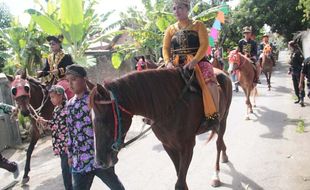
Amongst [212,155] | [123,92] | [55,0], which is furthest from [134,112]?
[55,0]

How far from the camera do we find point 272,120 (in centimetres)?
897

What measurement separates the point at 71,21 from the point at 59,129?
5.74 meters

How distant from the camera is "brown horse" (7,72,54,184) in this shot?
5.77 m

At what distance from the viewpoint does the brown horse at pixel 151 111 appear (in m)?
2.90

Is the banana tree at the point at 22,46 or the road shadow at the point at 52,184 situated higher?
the banana tree at the point at 22,46

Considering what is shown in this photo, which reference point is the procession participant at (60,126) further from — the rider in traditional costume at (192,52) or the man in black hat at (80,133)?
the rider in traditional costume at (192,52)

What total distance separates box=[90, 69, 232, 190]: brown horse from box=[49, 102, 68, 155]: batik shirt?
1224mm

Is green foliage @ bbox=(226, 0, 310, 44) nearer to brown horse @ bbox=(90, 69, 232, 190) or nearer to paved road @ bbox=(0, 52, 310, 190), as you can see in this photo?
paved road @ bbox=(0, 52, 310, 190)

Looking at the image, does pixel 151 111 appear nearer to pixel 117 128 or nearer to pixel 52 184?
pixel 117 128

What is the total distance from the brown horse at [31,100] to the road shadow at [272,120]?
192 inches

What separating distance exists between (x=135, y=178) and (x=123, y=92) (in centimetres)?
302

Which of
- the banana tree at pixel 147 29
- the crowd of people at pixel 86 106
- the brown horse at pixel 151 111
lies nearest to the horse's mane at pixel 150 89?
the brown horse at pixel 151 111

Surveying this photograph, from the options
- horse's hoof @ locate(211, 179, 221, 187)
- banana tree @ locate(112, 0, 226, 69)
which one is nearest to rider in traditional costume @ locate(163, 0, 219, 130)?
horse's hoof @ locate(211, 179, 221, 187)

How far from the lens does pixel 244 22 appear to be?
27906 millimetres
